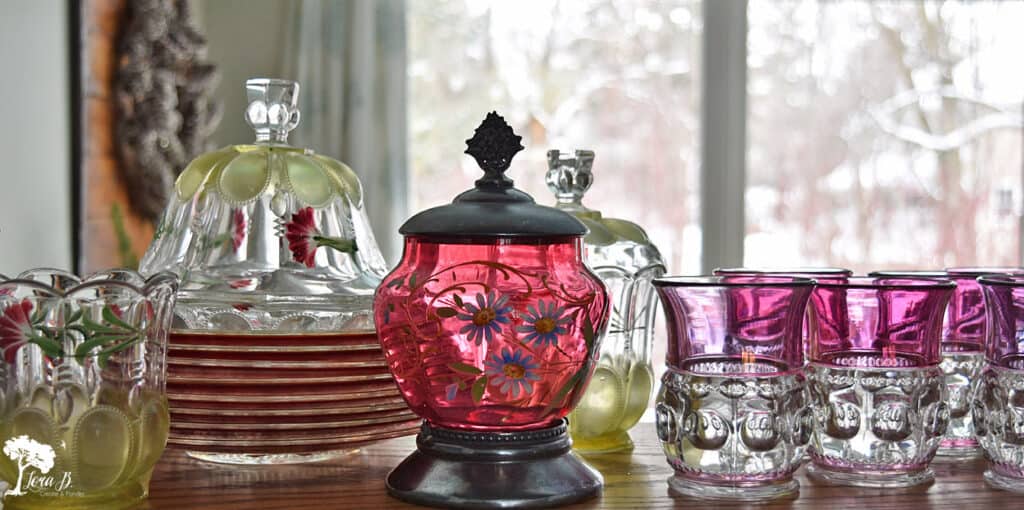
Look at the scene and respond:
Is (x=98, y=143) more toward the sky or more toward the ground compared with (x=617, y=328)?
more toward the sky

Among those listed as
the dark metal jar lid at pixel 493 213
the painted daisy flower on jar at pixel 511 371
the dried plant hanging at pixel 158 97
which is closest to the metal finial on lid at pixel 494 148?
the dark metal jar lid at pixel 493 213

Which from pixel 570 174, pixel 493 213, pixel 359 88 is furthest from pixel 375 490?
pixel 359 88

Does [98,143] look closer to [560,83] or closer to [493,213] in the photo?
[560,83]

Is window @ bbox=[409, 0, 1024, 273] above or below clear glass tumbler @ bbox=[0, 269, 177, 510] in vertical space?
above

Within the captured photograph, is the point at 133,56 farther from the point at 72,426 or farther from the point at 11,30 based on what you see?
the point at 72,426

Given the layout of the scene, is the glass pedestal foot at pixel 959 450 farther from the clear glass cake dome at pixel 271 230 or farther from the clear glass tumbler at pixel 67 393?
the clear glass tumbler at pixel 67 393

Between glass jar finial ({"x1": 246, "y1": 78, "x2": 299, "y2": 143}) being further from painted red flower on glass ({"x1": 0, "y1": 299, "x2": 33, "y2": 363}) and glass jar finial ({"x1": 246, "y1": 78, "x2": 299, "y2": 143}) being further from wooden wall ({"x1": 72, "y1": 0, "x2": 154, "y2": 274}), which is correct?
wooden wall ({"x1": 72, "y1": 0, "x2": 154, "y2": 274})

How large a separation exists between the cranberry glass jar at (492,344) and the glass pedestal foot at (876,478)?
0.16 m

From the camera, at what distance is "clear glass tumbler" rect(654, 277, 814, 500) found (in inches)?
26.0

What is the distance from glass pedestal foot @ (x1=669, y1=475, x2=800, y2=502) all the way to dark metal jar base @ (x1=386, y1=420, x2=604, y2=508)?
61 millimetres

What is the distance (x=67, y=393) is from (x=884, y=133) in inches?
112

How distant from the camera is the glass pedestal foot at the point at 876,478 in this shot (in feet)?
2.29

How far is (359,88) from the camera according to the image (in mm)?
2879

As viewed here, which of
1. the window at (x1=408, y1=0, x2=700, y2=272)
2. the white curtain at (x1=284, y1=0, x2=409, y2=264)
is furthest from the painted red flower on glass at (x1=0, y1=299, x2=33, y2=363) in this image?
the window at (x1=408, y1=0, x2=700, y2=272)
